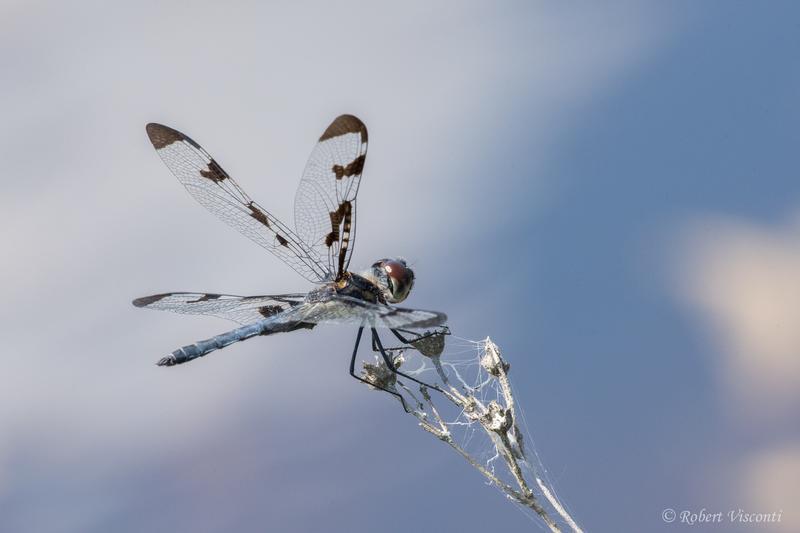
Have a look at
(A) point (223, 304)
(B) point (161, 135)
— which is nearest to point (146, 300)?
(A) point (223, 304)

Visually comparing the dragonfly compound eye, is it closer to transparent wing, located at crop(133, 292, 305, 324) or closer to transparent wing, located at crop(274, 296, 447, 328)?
transparent wing, located at crop(274, 296, 447, 328)

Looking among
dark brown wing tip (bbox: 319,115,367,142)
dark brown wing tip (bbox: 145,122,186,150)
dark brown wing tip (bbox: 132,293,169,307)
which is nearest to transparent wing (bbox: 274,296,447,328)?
dark brown wing tip (bbox: 132,293,169,307)

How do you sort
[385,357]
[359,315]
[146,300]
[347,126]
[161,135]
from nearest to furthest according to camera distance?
[359,315], [385,357], [347,126], [146,300], [161,135]

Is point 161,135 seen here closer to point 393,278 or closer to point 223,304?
point 223,304

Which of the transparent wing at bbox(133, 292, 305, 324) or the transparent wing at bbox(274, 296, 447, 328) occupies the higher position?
the transparent wing at bbox(133, 292, 305, 324)

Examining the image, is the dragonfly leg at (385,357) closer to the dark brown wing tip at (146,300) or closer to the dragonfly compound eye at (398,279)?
the dragonfly compound eye at (398,279)

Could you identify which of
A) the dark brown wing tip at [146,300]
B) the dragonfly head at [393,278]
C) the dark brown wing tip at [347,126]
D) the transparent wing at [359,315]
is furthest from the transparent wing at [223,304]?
the dark brown wing tip at [347,126]
